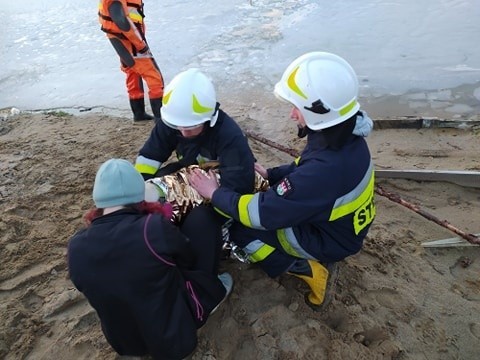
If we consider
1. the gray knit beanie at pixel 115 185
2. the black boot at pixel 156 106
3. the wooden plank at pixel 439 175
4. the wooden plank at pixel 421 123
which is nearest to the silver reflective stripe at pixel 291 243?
the gray knit beanie at pixel 115 185

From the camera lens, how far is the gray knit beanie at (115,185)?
1.98 m

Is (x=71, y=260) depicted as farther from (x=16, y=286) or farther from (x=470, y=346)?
(x=470, y=346)

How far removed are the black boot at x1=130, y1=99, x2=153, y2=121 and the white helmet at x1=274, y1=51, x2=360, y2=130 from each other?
3313 mm

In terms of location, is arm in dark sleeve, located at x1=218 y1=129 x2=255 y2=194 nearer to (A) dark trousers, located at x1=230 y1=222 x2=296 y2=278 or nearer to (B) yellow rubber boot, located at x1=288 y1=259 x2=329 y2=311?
(A) dark trousers, located at x1=230 y1=222 x2=296 y2=278

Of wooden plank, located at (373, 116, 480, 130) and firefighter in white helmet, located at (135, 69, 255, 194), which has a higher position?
firefighter in white helmet, located at (135, 69, 255, 194)

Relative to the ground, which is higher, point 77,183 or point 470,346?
point 77,183

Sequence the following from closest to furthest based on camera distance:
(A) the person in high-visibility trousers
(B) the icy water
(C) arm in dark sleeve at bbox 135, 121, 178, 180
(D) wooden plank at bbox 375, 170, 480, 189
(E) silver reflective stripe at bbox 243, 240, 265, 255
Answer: (E) silver reflective stripe at bbox 243, 240, 265, 255
(C) arm in dark sleeve at bbox 135, 121, 178, 180
(D) wooden plank at bbox 375, 170, 480, 189
(A) the person in high-visibility trousers
(B) the icy water

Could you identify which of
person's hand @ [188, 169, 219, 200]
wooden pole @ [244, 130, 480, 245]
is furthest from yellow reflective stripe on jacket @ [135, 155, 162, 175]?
wooden pole @ [244, 130, 480, 245]

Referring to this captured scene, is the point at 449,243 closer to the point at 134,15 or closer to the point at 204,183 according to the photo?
the point at 204,183

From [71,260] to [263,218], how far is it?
0.91 metres

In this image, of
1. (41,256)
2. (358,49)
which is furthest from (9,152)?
(358,49)

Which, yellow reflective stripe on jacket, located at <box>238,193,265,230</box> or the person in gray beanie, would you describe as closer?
the person in gray beanie

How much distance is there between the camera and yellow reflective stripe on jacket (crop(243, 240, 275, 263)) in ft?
8.79

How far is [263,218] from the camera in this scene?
2.32m
